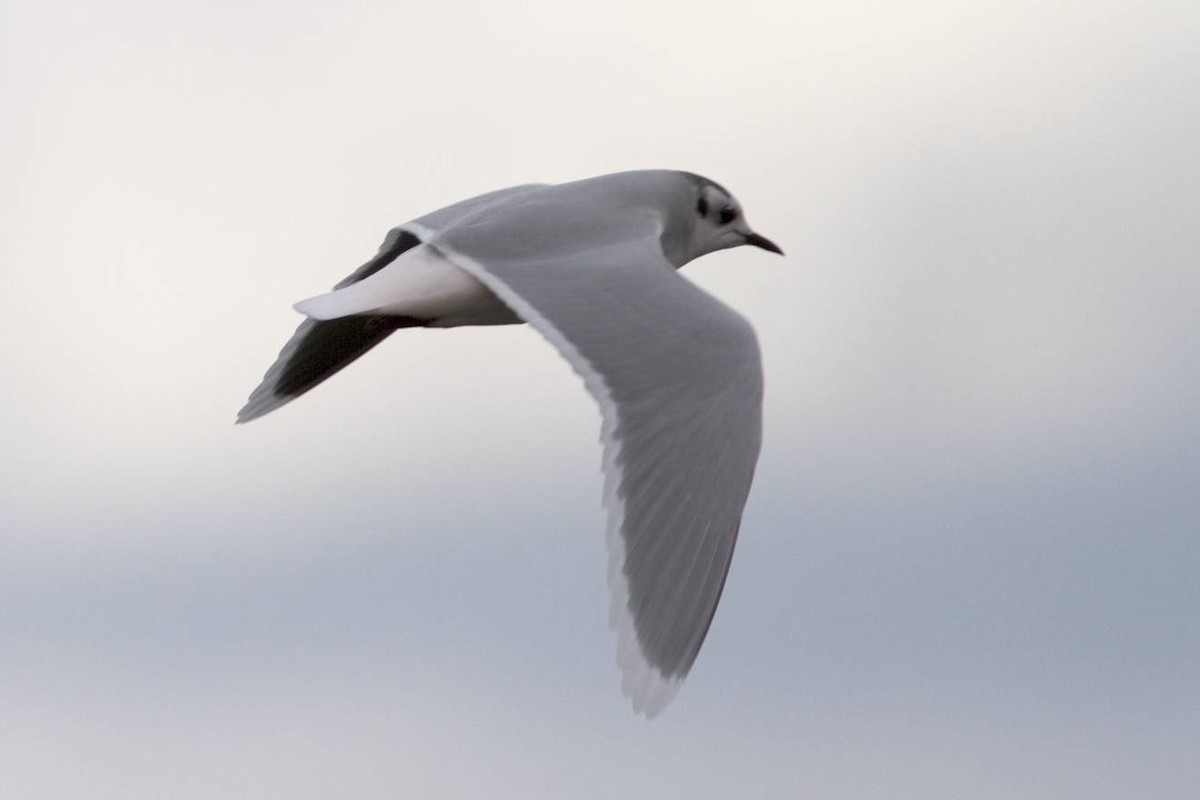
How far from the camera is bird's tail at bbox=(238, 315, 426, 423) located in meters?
7.30

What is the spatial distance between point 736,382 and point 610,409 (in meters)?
0.40

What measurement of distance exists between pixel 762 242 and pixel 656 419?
2.84 meters

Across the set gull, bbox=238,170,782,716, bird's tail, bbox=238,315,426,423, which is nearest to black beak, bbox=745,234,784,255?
gull, bbox=238,170,782,716

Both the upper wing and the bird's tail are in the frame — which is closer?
the upper wing

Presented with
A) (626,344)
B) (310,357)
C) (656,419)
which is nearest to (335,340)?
(310,357)

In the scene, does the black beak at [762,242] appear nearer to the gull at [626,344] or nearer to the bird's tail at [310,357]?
the gull at [626,344]

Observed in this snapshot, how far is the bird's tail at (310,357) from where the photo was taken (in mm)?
7305

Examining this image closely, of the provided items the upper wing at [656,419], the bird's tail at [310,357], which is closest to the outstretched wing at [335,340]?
the bird's tail at [310,357]

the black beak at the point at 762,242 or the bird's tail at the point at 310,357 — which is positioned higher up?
the black beak at the point at 762,242

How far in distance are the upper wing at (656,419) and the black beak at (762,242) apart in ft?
6.21

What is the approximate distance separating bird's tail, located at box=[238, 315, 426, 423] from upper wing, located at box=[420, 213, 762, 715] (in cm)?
89

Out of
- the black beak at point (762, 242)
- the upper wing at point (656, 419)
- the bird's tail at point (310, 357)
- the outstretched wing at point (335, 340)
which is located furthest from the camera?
the black beak at point (762, 242)

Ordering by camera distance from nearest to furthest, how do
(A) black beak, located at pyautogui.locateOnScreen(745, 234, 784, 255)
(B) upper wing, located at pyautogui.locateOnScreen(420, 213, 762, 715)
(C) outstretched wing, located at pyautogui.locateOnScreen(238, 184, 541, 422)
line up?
(B) upper wing, located at pyautogui.locateOnScreen(420, 213, 762, 715) → (C) outstretched wing, located at pyautogui.locateOnScreen(238, 184, 541, 422) → (A) black beak, located at pyautogui.locateOnScreen(745, 234, 784, 255)

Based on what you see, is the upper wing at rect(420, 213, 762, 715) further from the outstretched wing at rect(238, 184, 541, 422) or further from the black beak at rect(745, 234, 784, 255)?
the black beak at rect(745, 234, 784, 255)
